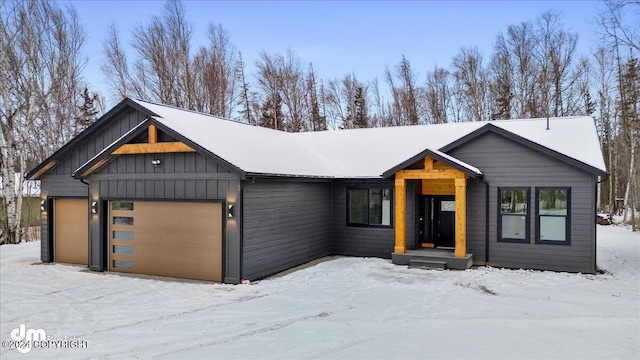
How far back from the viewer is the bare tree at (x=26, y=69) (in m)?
16.4

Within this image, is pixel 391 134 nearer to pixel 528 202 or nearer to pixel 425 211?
pixel 425 211

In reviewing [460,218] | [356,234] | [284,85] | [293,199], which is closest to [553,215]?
[460,218]

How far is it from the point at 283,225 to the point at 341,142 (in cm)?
510

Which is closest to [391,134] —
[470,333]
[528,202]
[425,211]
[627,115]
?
[425,211]

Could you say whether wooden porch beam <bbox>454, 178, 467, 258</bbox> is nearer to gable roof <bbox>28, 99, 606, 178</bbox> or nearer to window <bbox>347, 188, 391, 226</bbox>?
gable roof <bbox>28, 99, 606, 178</bbox>

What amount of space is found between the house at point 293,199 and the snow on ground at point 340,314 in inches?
28.6

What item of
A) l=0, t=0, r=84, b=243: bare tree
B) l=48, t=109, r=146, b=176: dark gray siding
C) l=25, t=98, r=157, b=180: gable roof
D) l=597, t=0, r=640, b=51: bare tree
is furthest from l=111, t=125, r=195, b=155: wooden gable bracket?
l=597, t=0, r=640, b=51: bare tree

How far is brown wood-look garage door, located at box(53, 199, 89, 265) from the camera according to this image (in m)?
12.2

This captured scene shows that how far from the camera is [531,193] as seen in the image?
10852 mm

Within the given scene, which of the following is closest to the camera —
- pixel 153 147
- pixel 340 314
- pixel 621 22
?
pixel 340 314

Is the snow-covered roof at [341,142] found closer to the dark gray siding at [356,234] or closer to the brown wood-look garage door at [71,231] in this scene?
the dark gray siding at [356,234]

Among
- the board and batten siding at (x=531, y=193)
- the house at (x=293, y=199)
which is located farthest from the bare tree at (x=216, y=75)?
the board and batten siding at (x=531, y=193)

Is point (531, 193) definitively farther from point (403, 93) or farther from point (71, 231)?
point (403, 93)

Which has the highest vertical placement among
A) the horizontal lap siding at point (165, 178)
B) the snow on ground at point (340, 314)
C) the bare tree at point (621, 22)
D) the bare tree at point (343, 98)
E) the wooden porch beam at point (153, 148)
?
the bare tree at point (343, 98)
